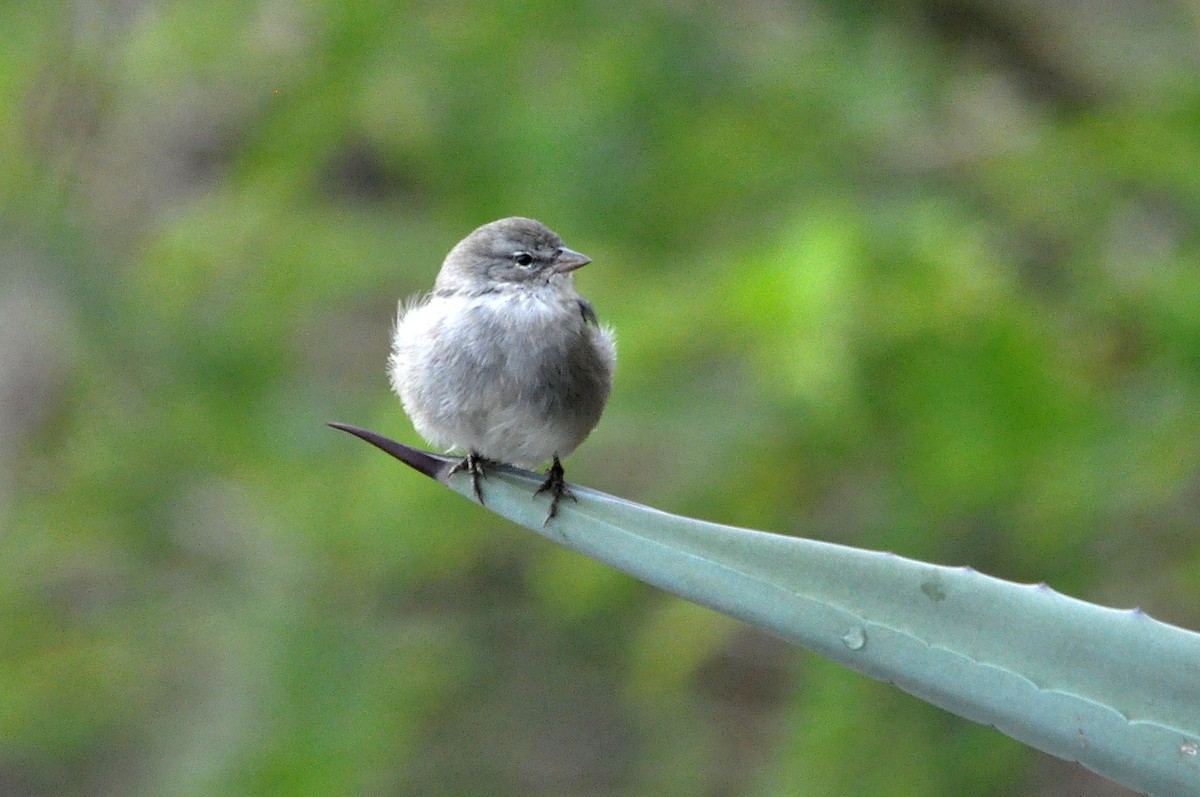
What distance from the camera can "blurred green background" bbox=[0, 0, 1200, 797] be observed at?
4.90 meters

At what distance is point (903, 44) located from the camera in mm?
5617

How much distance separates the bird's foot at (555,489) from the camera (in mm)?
2012

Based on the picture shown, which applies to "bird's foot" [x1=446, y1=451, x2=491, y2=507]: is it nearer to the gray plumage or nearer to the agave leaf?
the gray plumage

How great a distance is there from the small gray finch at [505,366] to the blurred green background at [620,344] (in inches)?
30.9

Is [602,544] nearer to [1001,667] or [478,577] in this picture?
[1001,667]

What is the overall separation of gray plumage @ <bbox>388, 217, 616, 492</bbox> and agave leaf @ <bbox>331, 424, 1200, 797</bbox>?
162cm

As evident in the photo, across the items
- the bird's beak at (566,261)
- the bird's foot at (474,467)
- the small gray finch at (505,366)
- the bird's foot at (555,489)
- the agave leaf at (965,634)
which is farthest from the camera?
the bird's beak at (566,261)

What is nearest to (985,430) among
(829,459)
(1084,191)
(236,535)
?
(829,459)

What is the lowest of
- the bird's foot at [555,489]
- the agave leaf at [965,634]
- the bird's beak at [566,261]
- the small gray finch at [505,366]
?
the agave leaf at [965,634]

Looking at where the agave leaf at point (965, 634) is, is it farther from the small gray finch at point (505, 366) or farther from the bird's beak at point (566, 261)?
the bird's beak at point (566, 261)

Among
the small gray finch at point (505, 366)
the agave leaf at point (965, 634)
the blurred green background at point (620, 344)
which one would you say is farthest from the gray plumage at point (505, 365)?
the agave leaf at point (965, 634)

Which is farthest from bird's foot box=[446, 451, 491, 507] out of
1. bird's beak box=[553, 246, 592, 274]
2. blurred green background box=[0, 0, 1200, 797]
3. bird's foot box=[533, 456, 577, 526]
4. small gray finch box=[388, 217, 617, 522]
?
blurred green background box=[0, 0, 1200, 797]

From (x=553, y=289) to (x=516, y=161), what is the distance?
5.59ft

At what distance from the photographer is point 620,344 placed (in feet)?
16.1
